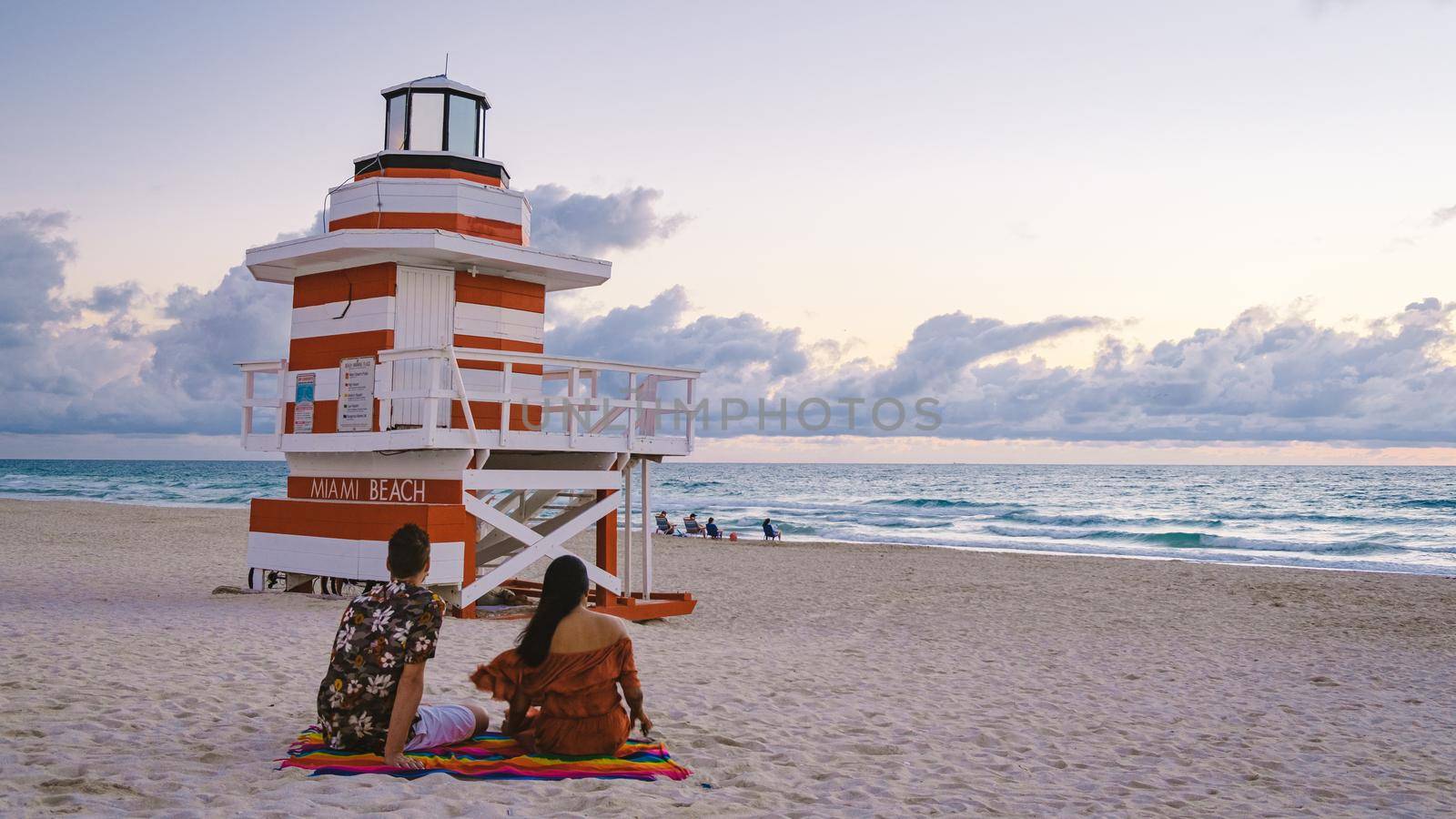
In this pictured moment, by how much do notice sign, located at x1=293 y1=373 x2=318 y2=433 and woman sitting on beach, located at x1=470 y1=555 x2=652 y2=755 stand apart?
297 inches

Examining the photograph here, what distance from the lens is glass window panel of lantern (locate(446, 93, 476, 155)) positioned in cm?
1203

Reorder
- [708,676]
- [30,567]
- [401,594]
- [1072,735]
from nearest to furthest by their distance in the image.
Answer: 1. [401,594]
2. [1072,735]
3. [708,676]
4. [30,567]

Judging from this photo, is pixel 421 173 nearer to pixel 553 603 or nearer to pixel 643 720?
pixel 553 603

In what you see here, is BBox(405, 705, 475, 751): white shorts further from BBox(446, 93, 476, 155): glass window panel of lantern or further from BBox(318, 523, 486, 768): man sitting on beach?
BBox(446, 93, 476, 155): glass window panel of lantern

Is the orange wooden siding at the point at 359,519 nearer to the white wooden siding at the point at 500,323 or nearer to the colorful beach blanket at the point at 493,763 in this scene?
the white wooden siding at the point at 500,323

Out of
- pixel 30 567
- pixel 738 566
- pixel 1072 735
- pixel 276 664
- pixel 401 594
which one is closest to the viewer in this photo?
pixel 401 594

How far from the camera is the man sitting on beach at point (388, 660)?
477cm

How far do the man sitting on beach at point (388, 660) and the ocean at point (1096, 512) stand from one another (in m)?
28.6

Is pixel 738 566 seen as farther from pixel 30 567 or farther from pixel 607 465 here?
pixel 30 567

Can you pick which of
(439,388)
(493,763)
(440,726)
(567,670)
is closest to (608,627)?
(567,670)

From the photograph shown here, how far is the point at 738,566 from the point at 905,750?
15.2 m

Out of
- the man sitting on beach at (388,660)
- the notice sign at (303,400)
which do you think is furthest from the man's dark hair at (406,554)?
the notice sign at (303,400)

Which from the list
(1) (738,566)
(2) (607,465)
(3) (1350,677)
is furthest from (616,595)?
(1) (738,566)

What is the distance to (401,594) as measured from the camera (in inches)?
189
